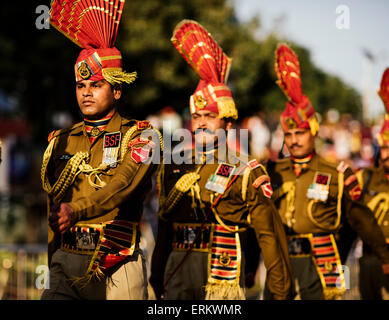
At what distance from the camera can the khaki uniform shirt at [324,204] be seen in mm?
8391

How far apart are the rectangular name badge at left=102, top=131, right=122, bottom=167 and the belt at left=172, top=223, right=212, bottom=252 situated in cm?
162

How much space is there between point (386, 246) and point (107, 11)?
15.9ft

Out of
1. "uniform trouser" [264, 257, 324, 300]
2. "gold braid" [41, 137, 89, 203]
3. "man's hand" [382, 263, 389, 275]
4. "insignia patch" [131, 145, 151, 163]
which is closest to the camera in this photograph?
"insignia patch" [131, 145, 151, 163]

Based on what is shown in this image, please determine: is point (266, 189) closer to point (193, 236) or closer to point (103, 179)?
point (193, 236)

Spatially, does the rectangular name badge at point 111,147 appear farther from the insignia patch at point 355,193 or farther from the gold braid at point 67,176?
the insignia patch at point 355,193

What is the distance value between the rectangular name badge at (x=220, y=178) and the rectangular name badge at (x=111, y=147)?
1539 millimetres

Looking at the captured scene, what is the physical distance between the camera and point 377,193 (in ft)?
31.9

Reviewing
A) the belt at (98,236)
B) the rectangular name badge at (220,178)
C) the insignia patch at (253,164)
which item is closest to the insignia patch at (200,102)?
the rectangular name badge at (220,178)

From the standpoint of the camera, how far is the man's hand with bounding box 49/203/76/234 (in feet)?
15.3

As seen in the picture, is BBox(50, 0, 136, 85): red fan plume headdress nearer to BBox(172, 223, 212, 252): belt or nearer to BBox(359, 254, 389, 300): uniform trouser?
BBox(172, 223, 212, 252): belt

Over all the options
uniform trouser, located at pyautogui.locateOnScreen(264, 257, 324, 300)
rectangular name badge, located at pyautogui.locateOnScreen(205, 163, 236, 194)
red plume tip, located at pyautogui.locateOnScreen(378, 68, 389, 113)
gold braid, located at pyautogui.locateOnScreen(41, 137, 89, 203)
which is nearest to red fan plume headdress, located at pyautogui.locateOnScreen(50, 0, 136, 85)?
gold braid, located at pyautogui.locateOnScreen(41, 137, 89, 203)

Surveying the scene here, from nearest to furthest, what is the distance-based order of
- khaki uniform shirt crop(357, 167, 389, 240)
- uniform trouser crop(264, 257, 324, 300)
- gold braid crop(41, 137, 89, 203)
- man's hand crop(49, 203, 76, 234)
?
man's hand crop(49, 203, 76, 234) → gold braid crop(41, 137, 89, 203) → uniform trouser crop(264, 257, 324, 300) → khaki uniform shirt crop(357, 167, 389, 240)

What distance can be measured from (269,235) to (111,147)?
192 centimetres

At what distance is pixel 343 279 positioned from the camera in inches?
333
